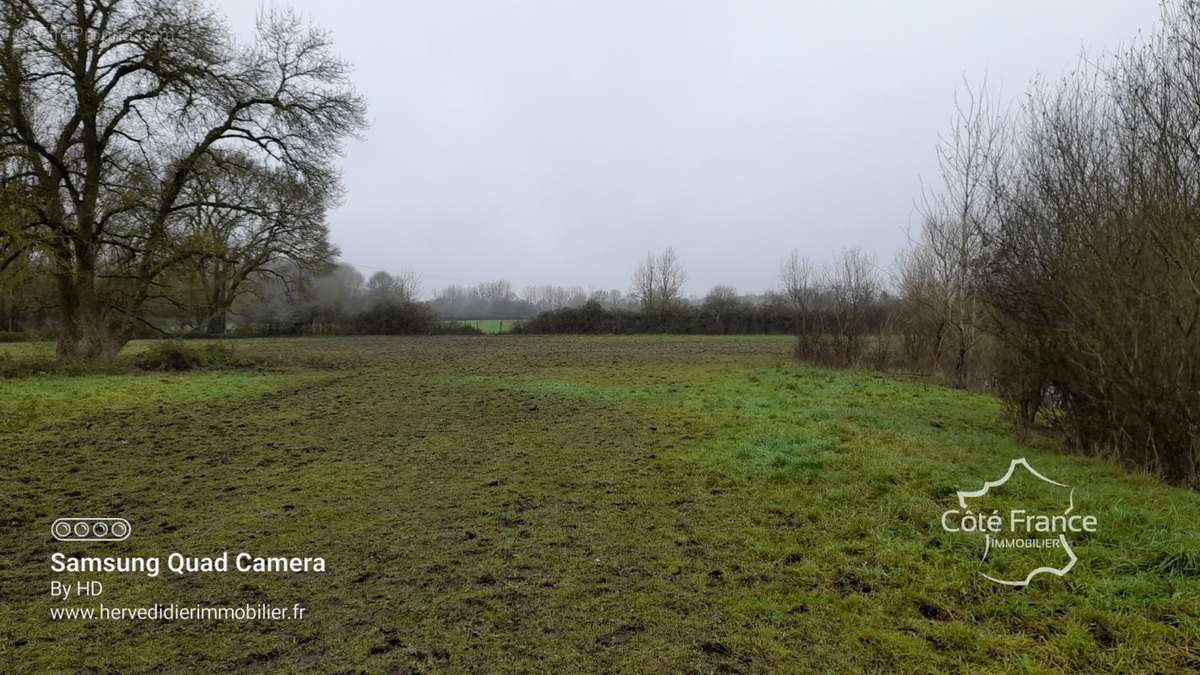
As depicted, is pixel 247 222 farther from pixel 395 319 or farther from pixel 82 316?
pixel 395 319

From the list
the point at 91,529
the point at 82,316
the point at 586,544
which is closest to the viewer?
the point at 586,544

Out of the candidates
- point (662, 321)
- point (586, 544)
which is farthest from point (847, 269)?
point (662, 321)

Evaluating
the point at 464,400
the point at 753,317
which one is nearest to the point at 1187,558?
the point at 464,400

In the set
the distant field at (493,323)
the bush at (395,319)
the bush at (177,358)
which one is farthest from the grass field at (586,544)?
the distant field at (493,323)

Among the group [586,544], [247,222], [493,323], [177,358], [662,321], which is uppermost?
[247,222]

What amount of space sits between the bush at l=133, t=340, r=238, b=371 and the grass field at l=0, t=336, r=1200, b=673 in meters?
7.26

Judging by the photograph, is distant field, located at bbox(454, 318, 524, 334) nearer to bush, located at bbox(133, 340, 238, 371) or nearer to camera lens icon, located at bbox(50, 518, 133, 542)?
bush, located at bbox(133, 340, 238, 371)

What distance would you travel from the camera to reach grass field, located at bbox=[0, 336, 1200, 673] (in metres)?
2.70

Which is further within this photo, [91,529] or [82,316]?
[82,316]

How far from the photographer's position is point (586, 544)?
4078 millimetres

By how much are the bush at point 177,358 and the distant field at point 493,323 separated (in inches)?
1083

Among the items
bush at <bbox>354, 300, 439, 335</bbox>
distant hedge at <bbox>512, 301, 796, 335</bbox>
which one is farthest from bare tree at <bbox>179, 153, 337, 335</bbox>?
distant hedge at <bbox>512, 301, 796, 335</bbox>

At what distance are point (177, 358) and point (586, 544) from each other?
16586 mm

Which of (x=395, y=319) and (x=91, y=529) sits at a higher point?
(x=395, y=319)
